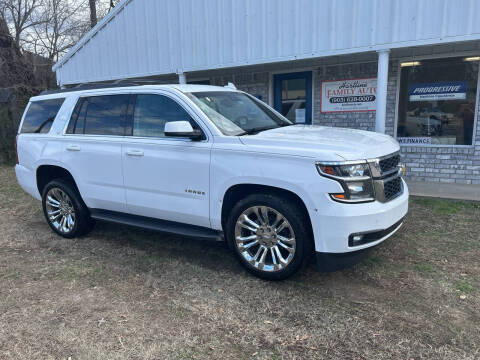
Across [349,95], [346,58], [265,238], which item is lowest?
[265,238]

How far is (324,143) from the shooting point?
3.34m

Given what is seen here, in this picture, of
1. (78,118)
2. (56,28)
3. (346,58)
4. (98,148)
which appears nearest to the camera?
(98,148)

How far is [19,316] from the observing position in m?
3.28

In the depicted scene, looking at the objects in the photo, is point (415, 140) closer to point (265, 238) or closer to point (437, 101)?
point (437, 101)

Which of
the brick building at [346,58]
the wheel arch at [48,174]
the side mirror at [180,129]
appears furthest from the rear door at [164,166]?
the brick building at [346,58]

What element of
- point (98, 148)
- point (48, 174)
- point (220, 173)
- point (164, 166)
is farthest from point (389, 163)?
point (48, 174)

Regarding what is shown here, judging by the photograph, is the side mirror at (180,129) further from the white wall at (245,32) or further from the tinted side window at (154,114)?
the white wall at (245,32)

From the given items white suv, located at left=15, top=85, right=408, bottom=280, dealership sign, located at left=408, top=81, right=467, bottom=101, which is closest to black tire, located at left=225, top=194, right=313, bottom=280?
white suv, located at left=15, top=85, right=408, bottom=280

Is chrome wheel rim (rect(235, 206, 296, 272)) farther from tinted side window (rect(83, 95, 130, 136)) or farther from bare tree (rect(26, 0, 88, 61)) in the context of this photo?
bare tree (rect(26, 0, 88, 61))

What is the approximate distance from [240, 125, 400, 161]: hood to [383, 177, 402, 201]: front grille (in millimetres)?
291

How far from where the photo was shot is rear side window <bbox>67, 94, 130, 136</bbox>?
14.6 ft

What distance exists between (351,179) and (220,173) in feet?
4.07

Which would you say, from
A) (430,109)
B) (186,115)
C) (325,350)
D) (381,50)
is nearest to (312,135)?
(186,115)

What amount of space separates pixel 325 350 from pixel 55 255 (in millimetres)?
3466
